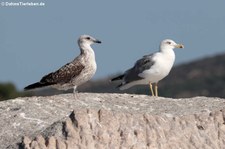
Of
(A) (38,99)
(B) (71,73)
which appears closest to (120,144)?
(A) (38,99)

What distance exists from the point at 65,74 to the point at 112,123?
195 inches

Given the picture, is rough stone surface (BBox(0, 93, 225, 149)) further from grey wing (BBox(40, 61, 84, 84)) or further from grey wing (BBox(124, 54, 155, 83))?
grey wing (BBox(124, 54, 155, 83))

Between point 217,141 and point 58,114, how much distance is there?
3.19 m

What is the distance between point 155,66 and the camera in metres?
23.8

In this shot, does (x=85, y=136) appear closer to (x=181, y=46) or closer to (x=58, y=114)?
(x=58, y=114)

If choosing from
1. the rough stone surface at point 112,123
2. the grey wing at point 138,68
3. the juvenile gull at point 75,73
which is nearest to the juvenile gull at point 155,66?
the grey wing at point 138,68

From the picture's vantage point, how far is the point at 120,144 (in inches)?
666

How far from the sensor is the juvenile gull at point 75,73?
2169cm

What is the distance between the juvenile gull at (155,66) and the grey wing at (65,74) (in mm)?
2602

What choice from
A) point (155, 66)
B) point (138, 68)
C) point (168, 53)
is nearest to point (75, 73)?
point (155, 66)

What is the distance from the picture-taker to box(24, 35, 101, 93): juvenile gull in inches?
854

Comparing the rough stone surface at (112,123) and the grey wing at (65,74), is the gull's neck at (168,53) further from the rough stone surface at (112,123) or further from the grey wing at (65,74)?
the rough stone surface at (112,123)

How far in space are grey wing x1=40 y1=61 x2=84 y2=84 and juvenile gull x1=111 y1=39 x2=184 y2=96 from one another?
260 cm

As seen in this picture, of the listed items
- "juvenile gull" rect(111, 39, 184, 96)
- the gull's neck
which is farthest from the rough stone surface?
the gull's neck
